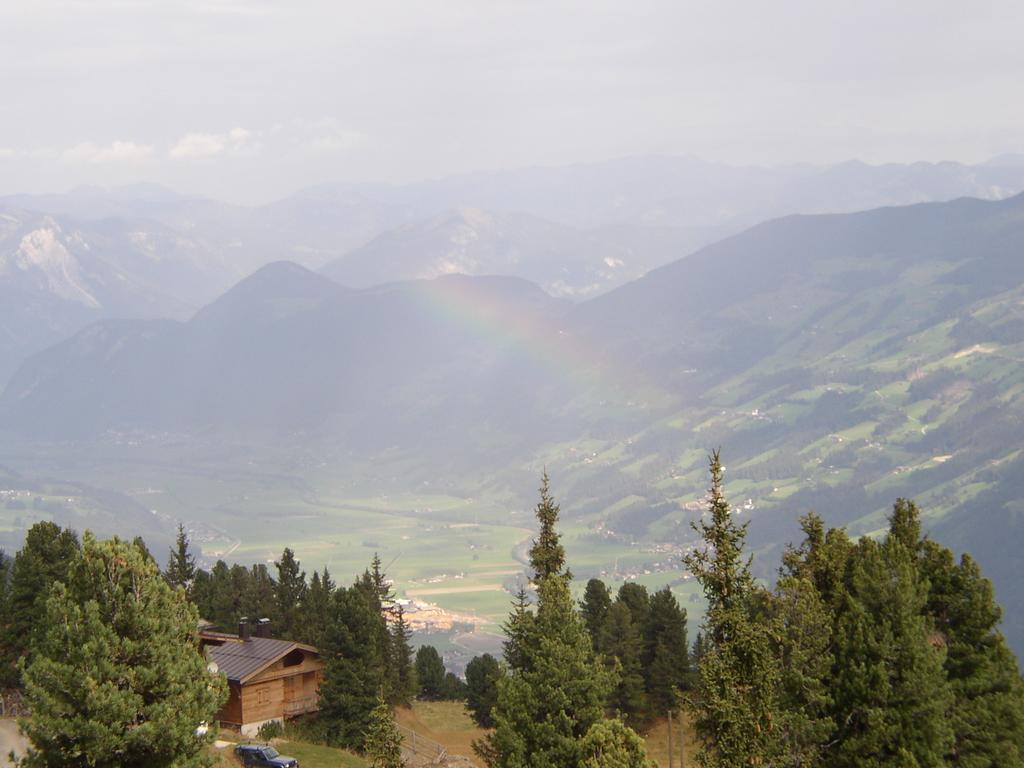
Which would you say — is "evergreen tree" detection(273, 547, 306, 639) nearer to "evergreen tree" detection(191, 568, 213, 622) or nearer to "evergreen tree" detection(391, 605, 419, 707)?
"evergreen tree" detection(191, 568, 213, 622)

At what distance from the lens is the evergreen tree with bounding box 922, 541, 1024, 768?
2088 inches

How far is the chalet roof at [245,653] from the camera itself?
75875 mm

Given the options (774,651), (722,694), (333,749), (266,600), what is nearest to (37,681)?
(722,694)

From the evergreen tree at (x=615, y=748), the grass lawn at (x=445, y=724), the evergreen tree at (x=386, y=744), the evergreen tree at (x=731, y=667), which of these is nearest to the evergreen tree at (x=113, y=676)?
the evergreen tree at (x=615, y=748)

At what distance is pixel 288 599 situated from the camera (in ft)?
407

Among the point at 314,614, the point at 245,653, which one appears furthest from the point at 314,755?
the point at 314,614

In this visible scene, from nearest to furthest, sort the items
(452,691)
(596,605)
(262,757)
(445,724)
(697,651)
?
(262,757) < (697,651) < (445,724) < (596,605) < (452,691)

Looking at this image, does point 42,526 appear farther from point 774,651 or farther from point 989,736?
point 989,736

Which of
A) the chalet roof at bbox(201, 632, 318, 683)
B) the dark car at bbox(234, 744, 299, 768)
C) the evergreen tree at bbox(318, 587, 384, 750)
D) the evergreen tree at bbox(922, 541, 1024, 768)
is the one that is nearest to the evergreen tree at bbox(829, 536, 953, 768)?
the evergreen tree at bbox(922, 541, 1024, 768)

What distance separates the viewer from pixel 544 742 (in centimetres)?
4538

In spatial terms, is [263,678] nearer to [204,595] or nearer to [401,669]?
[401,669]

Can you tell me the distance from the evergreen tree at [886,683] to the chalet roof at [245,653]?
40.6m

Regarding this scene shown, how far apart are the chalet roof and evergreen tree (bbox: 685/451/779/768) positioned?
4064 centimetres

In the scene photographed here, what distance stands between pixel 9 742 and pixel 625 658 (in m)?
47.2
